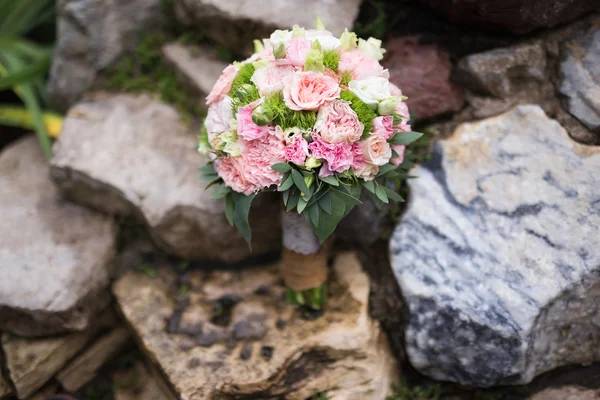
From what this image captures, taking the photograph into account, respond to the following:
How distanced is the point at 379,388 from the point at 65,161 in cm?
187

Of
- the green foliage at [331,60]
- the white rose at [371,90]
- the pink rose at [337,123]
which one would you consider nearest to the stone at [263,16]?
the green foliage at [331,60]

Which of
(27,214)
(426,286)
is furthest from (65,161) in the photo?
(426,286)

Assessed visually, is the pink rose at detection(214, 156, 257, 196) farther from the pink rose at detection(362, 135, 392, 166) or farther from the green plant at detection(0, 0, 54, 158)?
the green plant at detection(0, 0, 54, 158)

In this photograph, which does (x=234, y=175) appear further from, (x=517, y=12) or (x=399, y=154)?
(x=517, y=12)

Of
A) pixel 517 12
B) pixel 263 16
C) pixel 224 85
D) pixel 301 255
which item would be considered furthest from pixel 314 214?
pixel 517 12

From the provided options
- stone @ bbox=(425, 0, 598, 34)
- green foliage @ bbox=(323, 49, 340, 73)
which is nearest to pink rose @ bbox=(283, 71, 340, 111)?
green foliage @ bbox=(323, 49, 340, 73)

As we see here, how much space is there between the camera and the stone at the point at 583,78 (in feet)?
7.20

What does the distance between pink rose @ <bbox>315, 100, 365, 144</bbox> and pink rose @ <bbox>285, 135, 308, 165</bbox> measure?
0.07m

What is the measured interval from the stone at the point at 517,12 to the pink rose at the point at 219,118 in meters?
1.15

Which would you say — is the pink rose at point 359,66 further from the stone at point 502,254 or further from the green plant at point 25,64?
the green plant at point 25,64

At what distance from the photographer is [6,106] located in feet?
10.2

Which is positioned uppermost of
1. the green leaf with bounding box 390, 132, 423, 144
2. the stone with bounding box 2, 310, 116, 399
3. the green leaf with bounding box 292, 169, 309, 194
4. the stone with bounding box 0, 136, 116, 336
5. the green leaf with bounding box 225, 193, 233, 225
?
the green leaf with bounding box 390, 132, 423, 144

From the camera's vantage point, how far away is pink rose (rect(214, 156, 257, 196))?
6.06 ft

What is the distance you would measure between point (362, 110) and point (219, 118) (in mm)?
552
